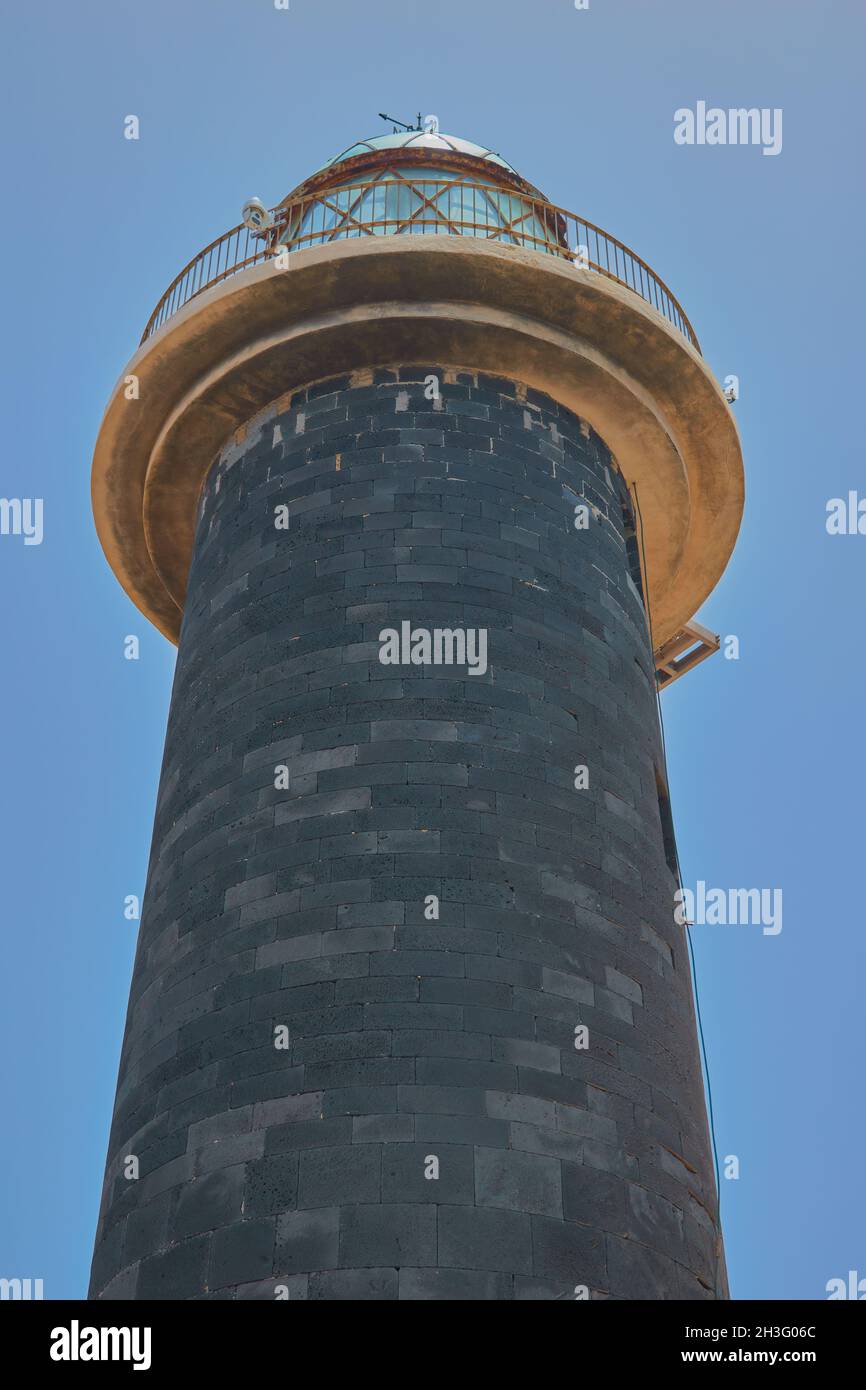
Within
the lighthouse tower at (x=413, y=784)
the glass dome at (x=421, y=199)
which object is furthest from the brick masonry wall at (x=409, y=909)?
the glass dome at (x=421, y=199)

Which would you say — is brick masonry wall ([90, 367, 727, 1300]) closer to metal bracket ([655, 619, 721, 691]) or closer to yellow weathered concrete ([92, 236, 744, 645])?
yellow weathered concrete ([92, 236, 744, 645])

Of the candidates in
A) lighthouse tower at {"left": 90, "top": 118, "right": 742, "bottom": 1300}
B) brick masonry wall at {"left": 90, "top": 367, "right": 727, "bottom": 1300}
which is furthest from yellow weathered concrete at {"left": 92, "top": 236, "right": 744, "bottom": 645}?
brick masonry wall at {"left": 90, "top": 367, "right": 727, "bottom": 1300}

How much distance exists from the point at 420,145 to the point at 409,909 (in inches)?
444

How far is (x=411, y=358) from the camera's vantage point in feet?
48.0

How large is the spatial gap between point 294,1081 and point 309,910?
133cm

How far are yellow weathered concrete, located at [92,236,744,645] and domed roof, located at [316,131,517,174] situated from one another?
14.9ft

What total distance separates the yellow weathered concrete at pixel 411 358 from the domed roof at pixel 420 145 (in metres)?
4.54

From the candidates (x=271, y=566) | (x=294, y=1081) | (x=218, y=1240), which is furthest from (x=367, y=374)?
(x=218, y=1240)

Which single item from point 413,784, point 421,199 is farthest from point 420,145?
point 413,784

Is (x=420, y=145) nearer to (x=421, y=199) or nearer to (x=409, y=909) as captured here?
(x=421, y=199)

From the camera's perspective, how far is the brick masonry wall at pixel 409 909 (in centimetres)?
972

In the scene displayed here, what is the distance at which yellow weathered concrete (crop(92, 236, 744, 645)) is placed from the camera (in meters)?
14.6
